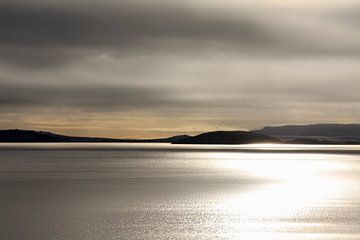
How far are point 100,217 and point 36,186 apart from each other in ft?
123

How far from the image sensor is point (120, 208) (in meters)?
58.6

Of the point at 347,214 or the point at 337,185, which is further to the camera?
the point at 337,185

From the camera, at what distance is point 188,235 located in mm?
43406

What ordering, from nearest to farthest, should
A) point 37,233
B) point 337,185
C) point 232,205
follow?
point 37,233
point 232,205
point 337,185

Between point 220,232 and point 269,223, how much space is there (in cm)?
641

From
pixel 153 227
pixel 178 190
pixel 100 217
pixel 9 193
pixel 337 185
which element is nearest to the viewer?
pixel 153 227

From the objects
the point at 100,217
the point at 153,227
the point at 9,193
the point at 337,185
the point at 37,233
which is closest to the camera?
the point at 37,233

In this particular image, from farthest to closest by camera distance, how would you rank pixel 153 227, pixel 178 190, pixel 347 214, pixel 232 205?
pixel 178 190, pixel 232 205, pixel 347 214, pixel 153 227

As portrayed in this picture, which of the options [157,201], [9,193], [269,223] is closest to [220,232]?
[269,223]

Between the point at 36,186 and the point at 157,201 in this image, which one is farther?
the point at 36,186

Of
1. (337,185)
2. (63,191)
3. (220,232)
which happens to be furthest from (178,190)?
(220,232)

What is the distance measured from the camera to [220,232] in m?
44.8

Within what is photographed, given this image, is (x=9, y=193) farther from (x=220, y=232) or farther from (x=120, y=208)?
(x=220, y=232)

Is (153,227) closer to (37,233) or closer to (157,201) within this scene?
(37,233)
